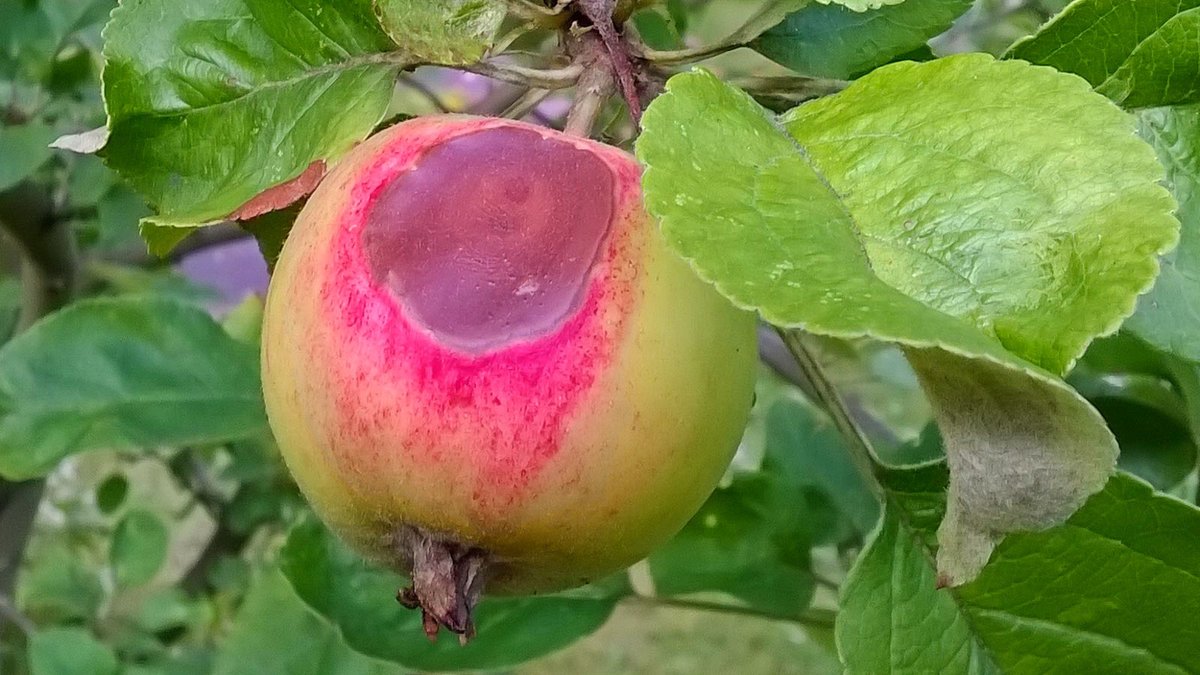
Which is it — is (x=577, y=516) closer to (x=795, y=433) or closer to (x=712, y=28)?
(x=795, y=433)

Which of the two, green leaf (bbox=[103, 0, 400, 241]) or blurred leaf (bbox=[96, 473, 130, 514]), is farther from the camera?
blurred leaf (bbox=[96, 473, 130, 514])

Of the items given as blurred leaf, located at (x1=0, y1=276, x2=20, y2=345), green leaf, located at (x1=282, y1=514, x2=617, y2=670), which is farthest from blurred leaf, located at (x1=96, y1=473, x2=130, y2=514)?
green leaf, located at (x1=282, y1=514, x2=617, y2=670)

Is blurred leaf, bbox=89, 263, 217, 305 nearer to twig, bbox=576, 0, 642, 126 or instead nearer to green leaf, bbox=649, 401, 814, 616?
green leaf, bbox=649, 401, 814, 616

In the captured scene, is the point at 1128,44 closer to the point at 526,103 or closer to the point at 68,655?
the point at 526,103

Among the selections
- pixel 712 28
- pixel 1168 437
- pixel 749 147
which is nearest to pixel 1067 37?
pixel 749 147

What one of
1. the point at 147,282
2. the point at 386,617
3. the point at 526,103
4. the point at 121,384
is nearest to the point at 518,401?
the point at 526,103

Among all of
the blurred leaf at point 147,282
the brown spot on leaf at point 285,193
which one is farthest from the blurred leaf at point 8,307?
the brown spot on leaf at point 285,193
